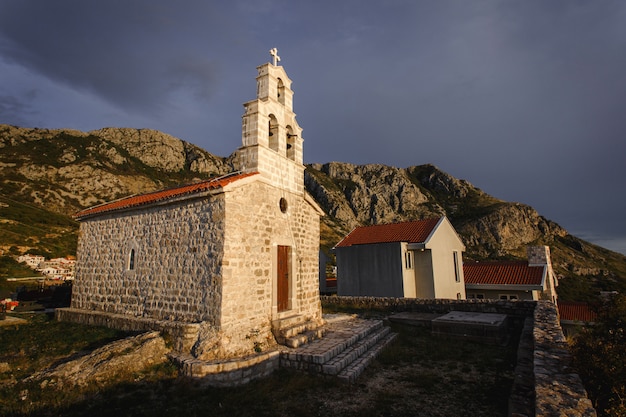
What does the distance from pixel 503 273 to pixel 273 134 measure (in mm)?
26081

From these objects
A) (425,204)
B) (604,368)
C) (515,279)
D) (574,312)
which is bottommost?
(574,312)

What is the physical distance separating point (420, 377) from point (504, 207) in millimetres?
92054

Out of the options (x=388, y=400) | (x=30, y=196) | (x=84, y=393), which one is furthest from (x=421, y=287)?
(x=30, y=196)

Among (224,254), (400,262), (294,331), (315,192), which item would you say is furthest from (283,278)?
(315,192)

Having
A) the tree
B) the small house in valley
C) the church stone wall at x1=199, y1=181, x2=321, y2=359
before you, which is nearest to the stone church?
the church stone wall at x1=199, y1=181, x2=321, y2=359

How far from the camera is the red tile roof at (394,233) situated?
23.9 meters

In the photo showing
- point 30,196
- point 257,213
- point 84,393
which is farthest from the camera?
point 30,196

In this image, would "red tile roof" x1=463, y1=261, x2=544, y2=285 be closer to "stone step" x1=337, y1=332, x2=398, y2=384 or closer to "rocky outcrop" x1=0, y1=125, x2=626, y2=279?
"stone step" x1=337, y1=332, x2=398, y2=384

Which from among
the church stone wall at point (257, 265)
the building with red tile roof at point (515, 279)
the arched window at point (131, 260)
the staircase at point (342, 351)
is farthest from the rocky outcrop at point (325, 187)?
the arched window at point (131, 260)

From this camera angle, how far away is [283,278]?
11.5m

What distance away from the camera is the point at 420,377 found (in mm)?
8477

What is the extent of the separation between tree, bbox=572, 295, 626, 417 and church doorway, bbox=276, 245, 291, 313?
26.2ft

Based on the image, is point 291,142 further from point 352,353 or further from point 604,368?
point 604,368

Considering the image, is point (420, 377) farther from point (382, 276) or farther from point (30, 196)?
point (30, 196)
